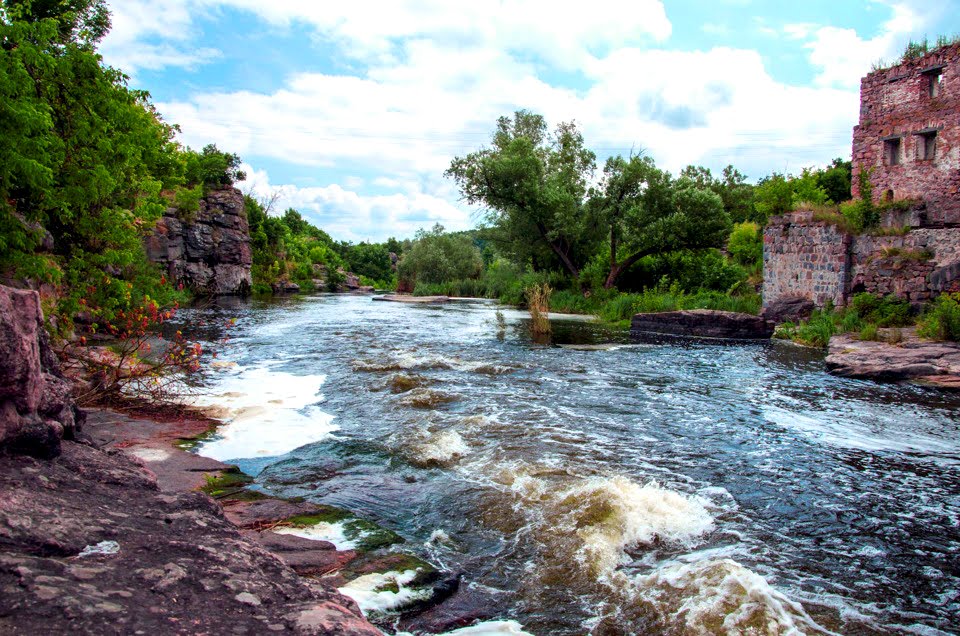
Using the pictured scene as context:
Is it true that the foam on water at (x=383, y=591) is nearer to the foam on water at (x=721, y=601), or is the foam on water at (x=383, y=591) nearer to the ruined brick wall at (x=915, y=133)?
the foam on water at (x=721, y=601)

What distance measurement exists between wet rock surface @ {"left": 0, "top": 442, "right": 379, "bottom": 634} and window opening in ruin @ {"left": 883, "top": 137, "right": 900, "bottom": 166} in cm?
2921

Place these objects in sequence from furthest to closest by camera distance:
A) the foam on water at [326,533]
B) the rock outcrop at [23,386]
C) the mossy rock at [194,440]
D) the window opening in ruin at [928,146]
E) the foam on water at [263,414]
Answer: the window opening in ruin at [928,146]
the foam on water at [263,414]
the mossy rock at [194,440]
the foam on water at [326,533]
the rock outcrop at [23,386]

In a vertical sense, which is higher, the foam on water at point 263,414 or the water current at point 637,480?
the foam on water at point 263,414

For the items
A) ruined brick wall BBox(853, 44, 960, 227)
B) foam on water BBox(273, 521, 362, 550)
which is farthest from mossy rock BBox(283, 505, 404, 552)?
ruined brick wall BBox(853, 44, 960, 227)

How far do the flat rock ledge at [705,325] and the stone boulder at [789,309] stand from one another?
1.47 metres

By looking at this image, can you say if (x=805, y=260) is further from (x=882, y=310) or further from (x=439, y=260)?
(x=439, y=260)

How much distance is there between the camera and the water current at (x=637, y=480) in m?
4.00

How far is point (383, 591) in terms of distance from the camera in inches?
148

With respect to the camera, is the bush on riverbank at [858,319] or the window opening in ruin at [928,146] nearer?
the bush on riverbank at [858,319]

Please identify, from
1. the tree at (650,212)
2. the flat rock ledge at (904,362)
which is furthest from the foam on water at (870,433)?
the tree at (650,212)

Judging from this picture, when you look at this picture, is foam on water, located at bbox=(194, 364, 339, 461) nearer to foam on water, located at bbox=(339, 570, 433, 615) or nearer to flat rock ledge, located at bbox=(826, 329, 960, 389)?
foam on water, located at bbox=(339, 570, 433, 615)

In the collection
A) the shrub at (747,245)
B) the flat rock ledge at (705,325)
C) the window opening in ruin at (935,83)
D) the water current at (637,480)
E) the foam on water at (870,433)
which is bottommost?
the foam on water at (870,433)

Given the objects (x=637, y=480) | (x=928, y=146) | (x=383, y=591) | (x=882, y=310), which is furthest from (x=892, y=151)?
(x=383, y=591)

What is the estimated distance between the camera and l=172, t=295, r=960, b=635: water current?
157 inches
